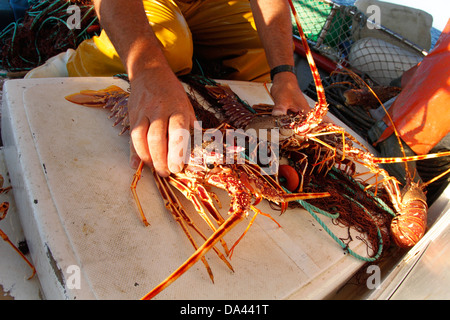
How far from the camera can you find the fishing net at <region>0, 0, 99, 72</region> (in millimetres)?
3148

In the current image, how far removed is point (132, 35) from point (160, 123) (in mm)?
729

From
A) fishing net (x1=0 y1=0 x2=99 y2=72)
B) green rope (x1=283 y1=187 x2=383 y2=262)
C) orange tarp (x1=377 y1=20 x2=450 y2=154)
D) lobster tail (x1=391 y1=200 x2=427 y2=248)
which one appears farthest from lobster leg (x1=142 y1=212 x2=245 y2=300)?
fishing net (x1=0 y1=0 x2=99 y2=72)

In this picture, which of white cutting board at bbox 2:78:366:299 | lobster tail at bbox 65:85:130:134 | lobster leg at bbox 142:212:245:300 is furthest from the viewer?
lobster tail at bbox 65:85:130:134

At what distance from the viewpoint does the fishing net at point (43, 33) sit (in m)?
3.15

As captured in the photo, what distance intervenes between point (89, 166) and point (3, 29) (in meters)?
3.14

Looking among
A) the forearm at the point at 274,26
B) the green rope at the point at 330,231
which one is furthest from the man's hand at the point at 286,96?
the green rope at the point at 330,231

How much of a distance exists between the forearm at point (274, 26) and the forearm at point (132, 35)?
110 centimetres

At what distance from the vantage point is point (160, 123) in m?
1.36

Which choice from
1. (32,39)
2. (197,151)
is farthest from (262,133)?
(32,39)

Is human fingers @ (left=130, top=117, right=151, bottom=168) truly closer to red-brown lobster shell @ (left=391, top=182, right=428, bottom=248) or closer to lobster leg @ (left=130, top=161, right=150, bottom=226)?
lobster leg @ (left=130, top=161, right=150, bottom=226)

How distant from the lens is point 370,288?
1.46 metres

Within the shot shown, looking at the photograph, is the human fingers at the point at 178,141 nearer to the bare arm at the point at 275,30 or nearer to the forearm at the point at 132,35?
the forearm at the point at 132,35

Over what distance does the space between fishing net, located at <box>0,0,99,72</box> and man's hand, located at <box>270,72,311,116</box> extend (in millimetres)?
2490

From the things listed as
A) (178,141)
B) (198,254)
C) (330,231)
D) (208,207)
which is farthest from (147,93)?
(330,231)
